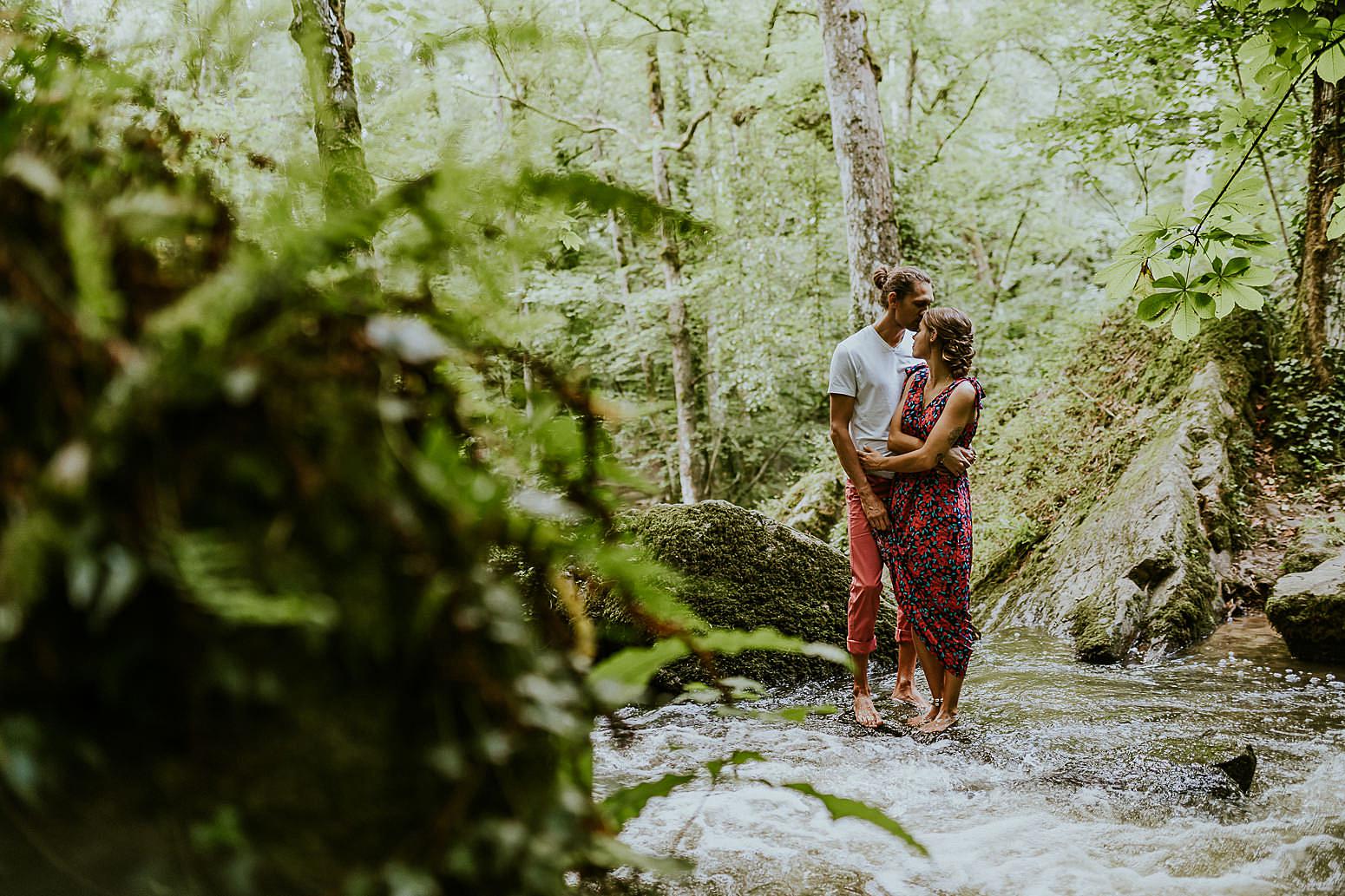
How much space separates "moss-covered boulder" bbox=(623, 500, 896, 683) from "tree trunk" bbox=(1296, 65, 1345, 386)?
541 cm

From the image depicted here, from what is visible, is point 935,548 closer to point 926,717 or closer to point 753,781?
point 926,717

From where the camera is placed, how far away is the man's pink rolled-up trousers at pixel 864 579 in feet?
16.6

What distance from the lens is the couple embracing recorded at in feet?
15.0

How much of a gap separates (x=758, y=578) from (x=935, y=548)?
157cm

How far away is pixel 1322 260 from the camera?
315 inches

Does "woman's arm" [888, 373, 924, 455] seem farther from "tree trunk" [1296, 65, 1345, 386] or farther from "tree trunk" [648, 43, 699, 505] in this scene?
"tree trunk" [648, 43, 699, 505]

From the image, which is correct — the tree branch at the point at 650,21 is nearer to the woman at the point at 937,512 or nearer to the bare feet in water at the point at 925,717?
the woman at the point at 937,512

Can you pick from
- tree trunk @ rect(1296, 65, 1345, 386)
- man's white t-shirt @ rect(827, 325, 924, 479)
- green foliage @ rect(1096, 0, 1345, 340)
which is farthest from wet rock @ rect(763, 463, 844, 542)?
green foliage @ rect(1096, 0, 1345, 340)

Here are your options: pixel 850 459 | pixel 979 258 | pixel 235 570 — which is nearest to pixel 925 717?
pixel 850 459

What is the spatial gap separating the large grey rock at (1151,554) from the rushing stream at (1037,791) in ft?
1.98

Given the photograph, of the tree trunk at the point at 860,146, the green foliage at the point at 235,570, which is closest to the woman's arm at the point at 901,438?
the green foliage at the point at 235,570

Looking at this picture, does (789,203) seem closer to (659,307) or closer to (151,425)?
(659,307)

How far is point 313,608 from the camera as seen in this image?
2.43 ft

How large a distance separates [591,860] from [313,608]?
479mm
